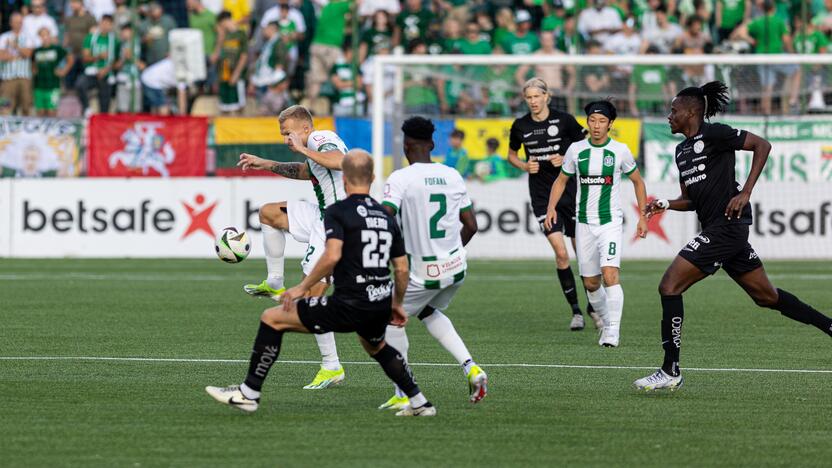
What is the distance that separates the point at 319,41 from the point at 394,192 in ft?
60.3

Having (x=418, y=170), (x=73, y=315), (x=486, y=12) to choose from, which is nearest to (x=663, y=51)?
(x=486, y=12)

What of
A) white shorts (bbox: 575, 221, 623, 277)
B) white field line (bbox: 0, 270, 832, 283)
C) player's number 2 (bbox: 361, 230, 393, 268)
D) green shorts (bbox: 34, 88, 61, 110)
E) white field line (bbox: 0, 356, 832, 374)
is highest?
green shorts (bbox: 34, 88, 61, 110)

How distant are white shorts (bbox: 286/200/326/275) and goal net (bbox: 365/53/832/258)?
40.4ft

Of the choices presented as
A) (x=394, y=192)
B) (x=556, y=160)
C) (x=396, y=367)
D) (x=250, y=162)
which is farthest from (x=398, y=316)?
(x=556, y=160)

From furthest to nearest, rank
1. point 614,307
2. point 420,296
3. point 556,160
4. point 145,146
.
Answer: point 145,146 → point 556,160 → point 614,307 → point 420,296

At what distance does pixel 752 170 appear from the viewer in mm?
10414

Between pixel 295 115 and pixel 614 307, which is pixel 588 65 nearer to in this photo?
pixel 614 307

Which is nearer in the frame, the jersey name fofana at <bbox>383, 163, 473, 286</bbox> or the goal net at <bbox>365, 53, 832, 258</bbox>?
the jersey name fofana at <bbox>383, 163, 473, 286</bbox>

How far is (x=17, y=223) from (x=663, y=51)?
12.2 meters

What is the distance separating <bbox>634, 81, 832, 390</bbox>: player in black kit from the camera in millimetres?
10398

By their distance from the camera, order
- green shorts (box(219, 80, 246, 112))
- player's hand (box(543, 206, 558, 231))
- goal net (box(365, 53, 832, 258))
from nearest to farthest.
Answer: player's hand (box(543, 206, 558, 231))
goal net (box(365, 53, 832, 258))
green shorts (box(219, 80, 246, 112))

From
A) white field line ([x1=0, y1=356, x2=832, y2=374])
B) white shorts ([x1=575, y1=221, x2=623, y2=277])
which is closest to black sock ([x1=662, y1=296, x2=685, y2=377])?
white field line ([x1=0, y1=356, x2=832, y2=374])

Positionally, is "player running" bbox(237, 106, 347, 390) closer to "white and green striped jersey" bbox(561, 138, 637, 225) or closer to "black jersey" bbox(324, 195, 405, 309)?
"black jersey" bbox(324, 195, 405, 309)

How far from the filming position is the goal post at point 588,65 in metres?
23.0
